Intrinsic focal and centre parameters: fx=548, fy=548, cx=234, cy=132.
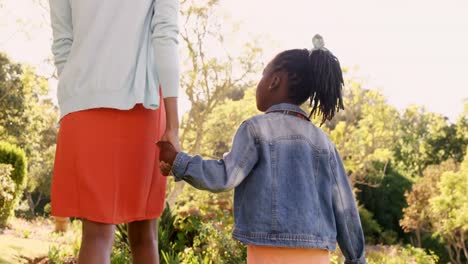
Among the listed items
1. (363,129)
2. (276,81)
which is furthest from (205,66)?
(276,81)

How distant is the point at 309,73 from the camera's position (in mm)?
2088

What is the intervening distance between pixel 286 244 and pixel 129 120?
0.70 metres

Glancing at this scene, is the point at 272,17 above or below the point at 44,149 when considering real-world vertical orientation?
above

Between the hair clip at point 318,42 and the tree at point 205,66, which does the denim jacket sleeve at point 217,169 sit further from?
the tree at point 205,66

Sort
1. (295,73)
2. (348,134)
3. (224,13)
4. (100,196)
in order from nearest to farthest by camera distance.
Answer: (100,196) → (295,73) → (224,13) → (348,134)

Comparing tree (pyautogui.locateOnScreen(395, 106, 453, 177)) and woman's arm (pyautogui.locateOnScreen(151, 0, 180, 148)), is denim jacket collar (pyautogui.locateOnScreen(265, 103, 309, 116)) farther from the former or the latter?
tree (pyautogui.locateOnScreen(395, 106, 453, 177))

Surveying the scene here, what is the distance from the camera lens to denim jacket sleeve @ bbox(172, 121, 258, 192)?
1.85m

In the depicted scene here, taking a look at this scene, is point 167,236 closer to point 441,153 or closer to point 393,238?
point 393,238

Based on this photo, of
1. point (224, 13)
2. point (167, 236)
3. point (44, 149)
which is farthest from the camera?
point (44, 149)

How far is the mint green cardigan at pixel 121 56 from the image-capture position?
188 cm

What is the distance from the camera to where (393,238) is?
22.5 metres

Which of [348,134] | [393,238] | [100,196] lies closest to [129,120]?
[100,196]

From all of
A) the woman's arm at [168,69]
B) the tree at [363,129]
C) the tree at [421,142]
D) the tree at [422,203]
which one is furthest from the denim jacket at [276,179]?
the tree at [421,142]

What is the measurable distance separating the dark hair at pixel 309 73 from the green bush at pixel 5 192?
30.9 ft
